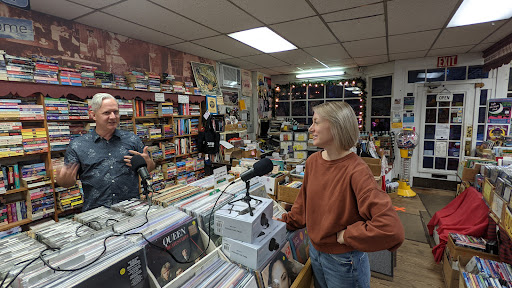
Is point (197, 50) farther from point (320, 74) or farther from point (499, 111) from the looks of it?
point (499, 111)

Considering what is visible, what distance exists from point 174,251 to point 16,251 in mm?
585

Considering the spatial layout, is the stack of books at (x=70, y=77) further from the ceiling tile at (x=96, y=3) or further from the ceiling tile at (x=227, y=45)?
the ceiling tile at (x=227, y=45)

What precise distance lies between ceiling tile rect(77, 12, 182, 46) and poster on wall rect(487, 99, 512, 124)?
5.89m

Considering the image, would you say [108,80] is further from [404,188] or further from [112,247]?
[404,188]

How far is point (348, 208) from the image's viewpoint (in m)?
1.11

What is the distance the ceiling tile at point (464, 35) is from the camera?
328 centimetres

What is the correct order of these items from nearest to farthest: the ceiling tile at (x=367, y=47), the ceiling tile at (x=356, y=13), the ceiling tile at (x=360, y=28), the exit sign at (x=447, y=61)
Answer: the ceiling tile at (x=356, y=13), the ceiling tile at (x=360, y=28), the ceiling tile at (x=367, y=47), the exit sign at (x=447, y=61)

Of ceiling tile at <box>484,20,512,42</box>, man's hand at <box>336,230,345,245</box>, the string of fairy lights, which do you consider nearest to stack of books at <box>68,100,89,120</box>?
man's hand at <box>336,230,345,245</box>

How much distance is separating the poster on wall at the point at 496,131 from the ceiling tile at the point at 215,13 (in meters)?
5.07

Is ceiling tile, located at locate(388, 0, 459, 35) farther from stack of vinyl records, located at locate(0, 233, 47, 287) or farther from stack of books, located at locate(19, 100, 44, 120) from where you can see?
stack of books, located at locate(19, 100, 44, 120)

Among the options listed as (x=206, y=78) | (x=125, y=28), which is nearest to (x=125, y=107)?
(x=125, y=28)

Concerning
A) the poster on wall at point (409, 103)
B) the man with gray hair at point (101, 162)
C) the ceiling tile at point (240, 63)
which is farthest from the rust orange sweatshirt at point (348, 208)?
the poster on wall at point (409, 103)

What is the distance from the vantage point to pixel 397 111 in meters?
5.54

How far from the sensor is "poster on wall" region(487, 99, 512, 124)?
4.63 metres
